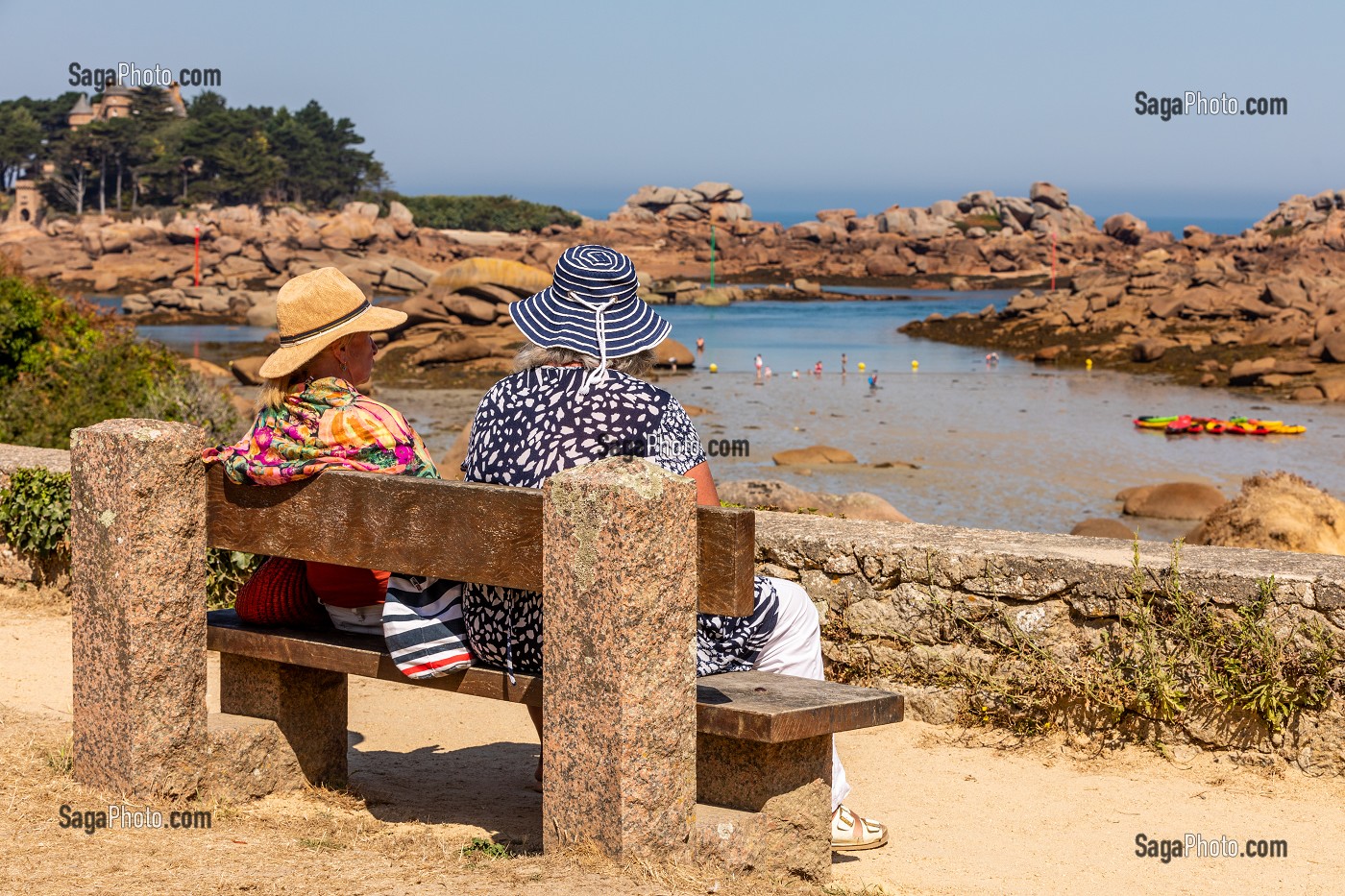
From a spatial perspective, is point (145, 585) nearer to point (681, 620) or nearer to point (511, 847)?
point (511, 847)

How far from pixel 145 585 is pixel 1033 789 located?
2987mm

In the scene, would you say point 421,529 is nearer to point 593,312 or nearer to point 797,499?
point 593,312

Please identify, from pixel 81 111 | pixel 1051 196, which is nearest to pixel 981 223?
pixel 1051 196

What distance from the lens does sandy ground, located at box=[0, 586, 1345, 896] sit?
3240 mm

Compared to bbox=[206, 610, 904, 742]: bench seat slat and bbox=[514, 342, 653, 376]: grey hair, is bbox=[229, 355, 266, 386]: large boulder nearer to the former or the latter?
bbox=[206, 610, 904, 742]: bench seat slat

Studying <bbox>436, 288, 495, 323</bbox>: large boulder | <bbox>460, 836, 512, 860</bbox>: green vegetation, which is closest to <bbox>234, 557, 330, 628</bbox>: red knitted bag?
<bbox>460, 836, 512, 860</bbox>: green vegetation

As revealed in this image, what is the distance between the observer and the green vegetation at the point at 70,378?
970 cm

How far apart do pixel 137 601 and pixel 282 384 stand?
0.70 meters

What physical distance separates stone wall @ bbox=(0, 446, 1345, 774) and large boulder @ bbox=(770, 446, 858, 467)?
44.3 ft

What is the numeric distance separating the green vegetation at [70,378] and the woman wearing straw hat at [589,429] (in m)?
6.35

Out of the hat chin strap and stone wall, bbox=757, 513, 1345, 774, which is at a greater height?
the hat chin strap

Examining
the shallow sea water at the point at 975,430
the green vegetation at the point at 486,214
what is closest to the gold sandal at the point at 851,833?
the shallow sea water at the point at 975,430

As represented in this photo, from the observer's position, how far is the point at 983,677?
522 cm

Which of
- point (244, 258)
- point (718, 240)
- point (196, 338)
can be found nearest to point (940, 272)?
point (718, 240)
